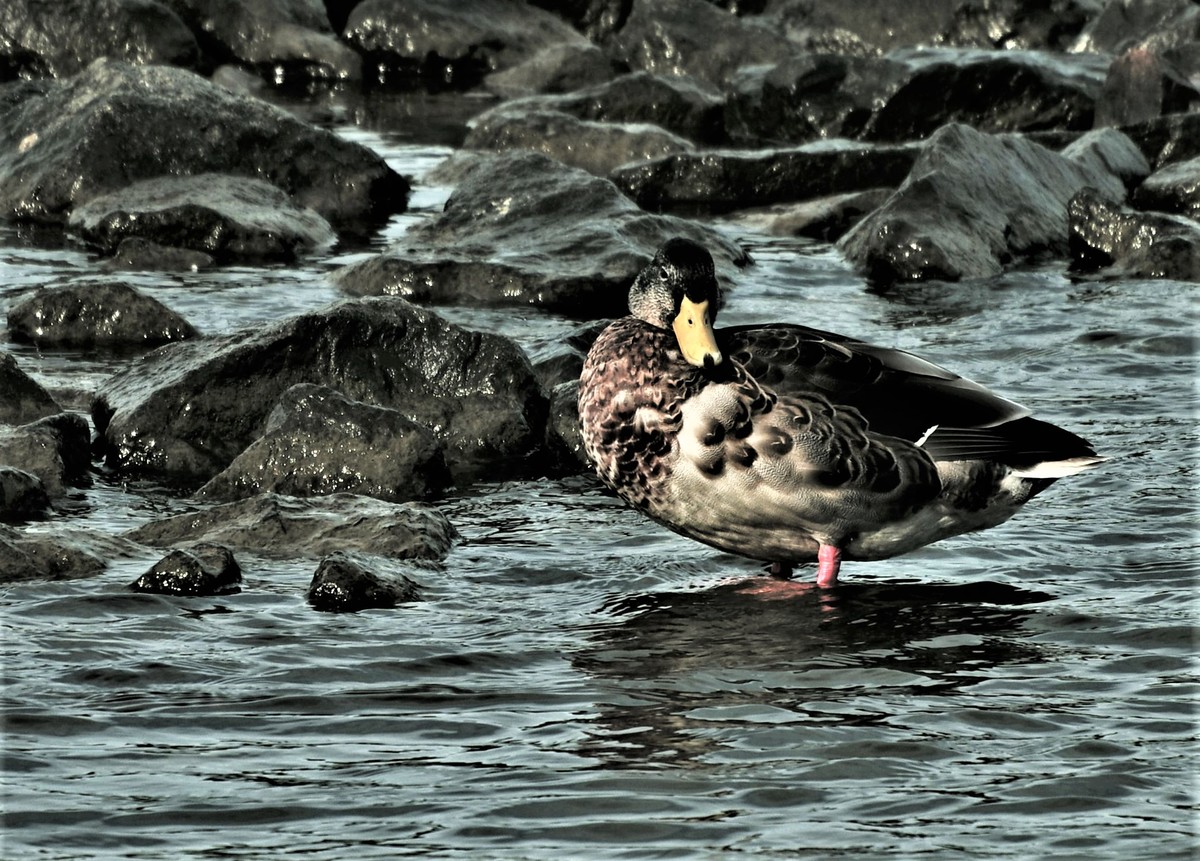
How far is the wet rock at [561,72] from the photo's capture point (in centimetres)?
1970

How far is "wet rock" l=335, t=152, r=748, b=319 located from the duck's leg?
4.41 m

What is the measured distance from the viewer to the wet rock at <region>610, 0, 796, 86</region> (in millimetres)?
20062

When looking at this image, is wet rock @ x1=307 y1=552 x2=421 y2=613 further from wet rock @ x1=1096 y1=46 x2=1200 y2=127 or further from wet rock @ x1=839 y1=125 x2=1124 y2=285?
wet rock @ x1=1096 y1=46 x2=1200 y2=127

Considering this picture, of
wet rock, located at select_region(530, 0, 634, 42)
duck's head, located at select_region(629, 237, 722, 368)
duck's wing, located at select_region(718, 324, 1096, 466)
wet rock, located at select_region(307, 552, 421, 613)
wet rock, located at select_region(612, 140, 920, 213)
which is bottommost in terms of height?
wet rock, located at select_region(307, 552, 421, 613)

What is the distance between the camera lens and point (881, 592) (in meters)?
6.85

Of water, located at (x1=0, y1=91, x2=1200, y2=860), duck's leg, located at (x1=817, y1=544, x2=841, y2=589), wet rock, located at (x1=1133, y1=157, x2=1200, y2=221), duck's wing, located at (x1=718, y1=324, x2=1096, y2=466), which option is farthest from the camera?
wet rock, located at (x1=1133, y1=157, x2=1200, y2=221)

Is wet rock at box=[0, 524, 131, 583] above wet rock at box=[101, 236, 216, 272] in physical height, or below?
below

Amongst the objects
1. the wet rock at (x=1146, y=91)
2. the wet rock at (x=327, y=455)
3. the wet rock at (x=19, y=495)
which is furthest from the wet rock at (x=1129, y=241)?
the wet rock at (x=19, y=495)

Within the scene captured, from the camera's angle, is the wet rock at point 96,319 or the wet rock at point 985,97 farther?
the wet rock at point 985,97

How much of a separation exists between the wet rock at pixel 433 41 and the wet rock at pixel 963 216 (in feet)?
28.5

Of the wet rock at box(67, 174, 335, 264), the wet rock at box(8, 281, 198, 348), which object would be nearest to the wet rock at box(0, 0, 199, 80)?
the wet rock at box(67, 174, 335, 264)

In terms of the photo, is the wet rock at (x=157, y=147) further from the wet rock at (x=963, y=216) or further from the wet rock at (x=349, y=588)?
the wet rock at (x=349, y=588)

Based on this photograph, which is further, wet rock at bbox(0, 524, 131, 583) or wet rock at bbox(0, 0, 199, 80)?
wet rock at bbox(0, 0, 199, 80)

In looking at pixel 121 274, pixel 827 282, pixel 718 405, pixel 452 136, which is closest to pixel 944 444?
pixel 718 405
